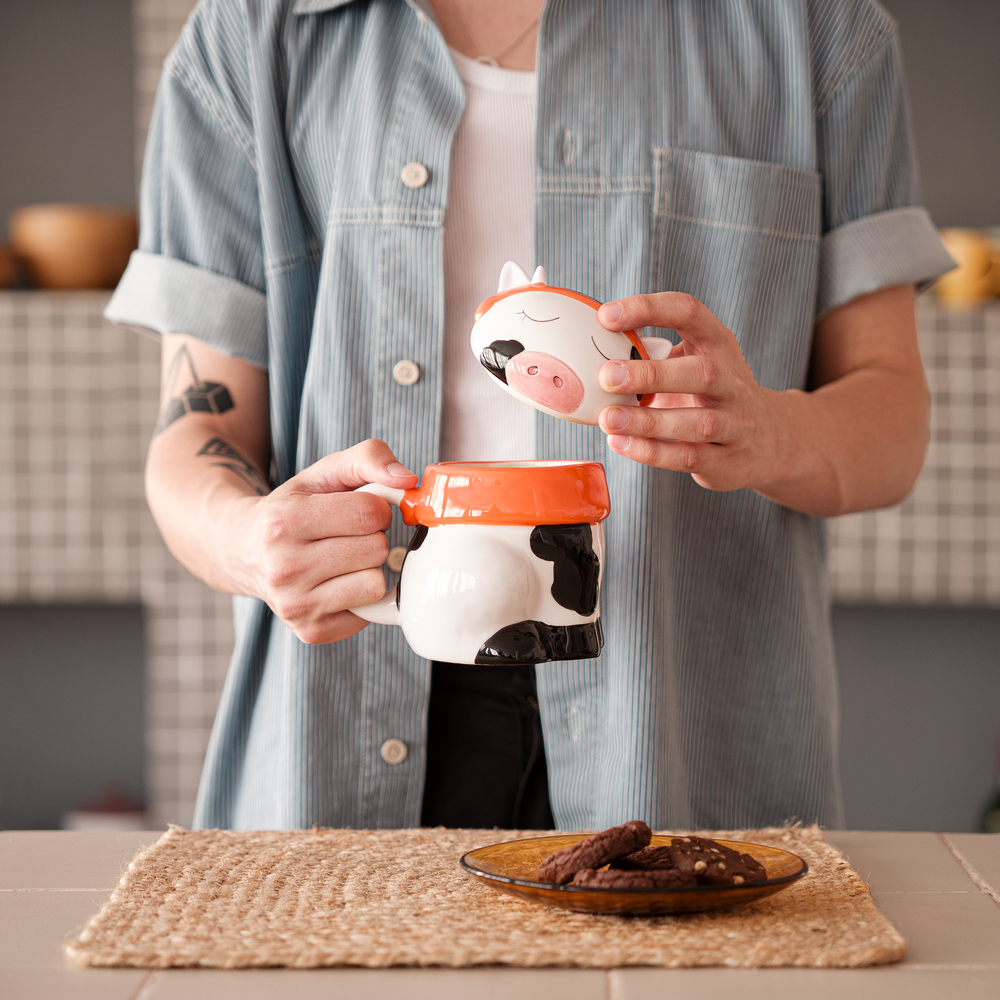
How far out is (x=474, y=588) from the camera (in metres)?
0.64

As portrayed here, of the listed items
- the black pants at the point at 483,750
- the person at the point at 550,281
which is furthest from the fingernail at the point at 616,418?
the black pants at the point at 483,750

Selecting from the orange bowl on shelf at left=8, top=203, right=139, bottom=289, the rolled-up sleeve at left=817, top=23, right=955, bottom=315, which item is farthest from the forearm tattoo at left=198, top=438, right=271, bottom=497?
the orange bowl on shelf at left=8, top=203, right=139, bottom=289

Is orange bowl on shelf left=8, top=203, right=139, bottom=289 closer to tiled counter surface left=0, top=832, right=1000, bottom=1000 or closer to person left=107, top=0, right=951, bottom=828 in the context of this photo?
person left=107, top=0, right=951, bottom=828

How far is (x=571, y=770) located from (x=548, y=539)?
38 centimetres

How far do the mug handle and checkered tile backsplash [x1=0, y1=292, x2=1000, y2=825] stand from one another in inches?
A: 59.9

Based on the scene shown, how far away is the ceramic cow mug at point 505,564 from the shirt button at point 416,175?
1.24 ft

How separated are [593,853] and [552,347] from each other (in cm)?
31

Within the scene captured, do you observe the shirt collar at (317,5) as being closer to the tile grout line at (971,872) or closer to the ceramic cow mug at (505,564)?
the ceramic cow mug at (505,564)

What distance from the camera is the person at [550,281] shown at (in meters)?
0.94

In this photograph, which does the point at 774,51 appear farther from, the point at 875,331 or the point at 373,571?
the point at 373,571

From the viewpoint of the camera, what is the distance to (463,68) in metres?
0.98

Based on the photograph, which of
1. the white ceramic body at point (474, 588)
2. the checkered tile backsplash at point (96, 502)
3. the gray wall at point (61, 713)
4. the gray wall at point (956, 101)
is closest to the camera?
the white ceramic body at point (474, 588)

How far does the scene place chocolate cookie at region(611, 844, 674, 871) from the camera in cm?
60

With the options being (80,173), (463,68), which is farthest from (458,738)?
(80,173)
